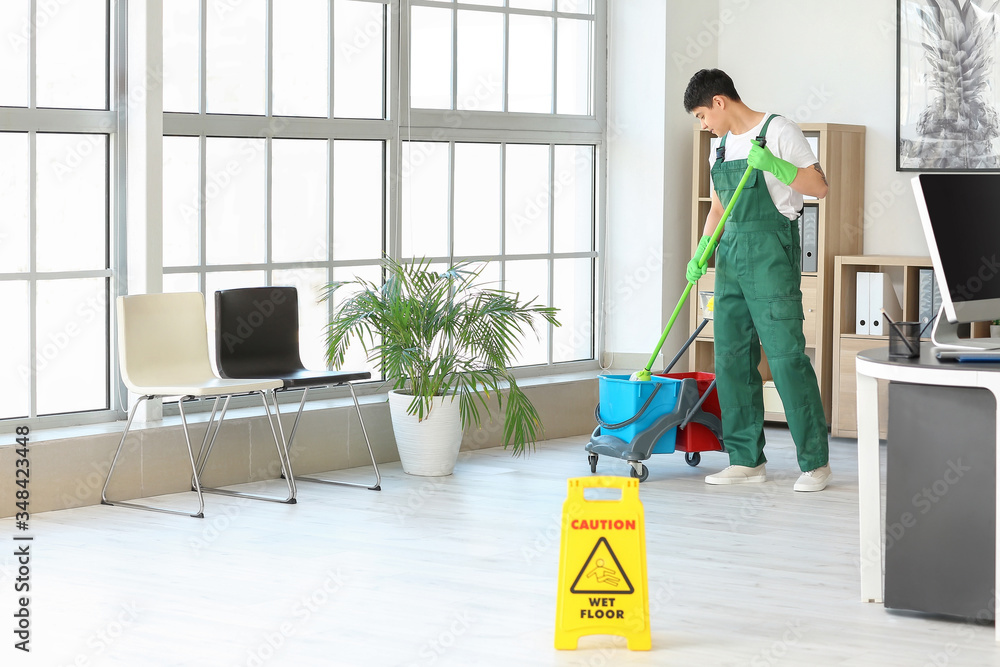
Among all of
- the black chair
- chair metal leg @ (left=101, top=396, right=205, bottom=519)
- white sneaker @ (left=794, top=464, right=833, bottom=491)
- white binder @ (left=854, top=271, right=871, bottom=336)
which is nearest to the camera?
chair metal leg @ (left=101, top=396, right=205, bottom=519)

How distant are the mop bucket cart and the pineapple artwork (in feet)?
6.78

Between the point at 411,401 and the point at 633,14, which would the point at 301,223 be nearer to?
the point at 411,401

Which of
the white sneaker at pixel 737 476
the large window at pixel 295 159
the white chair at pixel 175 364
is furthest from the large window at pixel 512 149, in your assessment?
the white sneaker at pixel 737 476

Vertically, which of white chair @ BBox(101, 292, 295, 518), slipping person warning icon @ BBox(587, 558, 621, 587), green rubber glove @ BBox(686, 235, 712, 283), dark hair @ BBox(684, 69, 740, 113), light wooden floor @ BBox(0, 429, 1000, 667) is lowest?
light wooden floor @ BBox(0, 429, 1000, 667)

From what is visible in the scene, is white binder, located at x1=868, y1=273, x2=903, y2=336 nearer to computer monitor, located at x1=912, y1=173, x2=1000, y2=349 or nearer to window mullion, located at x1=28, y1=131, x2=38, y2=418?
computer monitor, located at x1=912, y1=173, x2=1000, y2=349

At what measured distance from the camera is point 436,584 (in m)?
4.02

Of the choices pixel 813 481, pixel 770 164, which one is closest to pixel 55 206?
pixel 770 164

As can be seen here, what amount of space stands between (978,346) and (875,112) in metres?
3.61

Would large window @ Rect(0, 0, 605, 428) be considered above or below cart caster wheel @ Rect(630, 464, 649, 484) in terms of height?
above

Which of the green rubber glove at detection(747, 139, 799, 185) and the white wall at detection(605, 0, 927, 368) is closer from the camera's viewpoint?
the green rubber glove at detection(747, 139, 799, 185)

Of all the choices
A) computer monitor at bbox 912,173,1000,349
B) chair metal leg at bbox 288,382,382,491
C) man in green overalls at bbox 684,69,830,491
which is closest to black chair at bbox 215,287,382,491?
chair metal leg at bbox 288,382,382,491

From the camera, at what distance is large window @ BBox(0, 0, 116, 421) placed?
518cm

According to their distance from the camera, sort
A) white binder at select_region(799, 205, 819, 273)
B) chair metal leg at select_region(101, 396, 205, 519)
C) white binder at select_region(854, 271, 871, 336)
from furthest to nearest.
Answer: white binder at select_region(799, 205, 819, 273) < white binder at select_region(854, 271, 871, 336) < chair metal leg at select_region(101, 396, 205, 519)

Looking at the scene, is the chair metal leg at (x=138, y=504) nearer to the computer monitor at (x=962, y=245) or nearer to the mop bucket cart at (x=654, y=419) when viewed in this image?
the mop bucket cart at (x=654, y=419)
